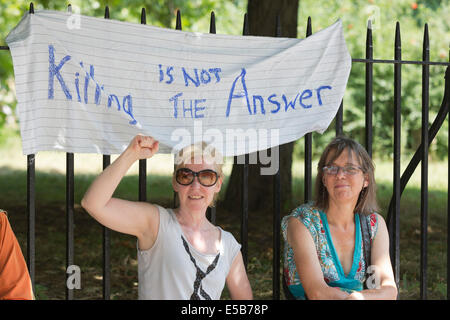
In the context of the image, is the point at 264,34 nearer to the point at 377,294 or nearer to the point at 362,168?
the point at 362,168

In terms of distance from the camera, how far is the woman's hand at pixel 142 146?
303 cm

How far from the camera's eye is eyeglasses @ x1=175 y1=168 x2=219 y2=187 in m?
3.10

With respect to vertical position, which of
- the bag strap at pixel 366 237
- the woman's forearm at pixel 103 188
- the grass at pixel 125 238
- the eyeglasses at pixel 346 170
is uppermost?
the eyeglasses at pixel 346 170

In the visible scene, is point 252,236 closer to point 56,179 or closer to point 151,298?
point 151,298

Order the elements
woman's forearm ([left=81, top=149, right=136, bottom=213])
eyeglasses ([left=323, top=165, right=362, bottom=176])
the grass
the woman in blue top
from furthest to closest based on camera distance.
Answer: the grass < eyeglasses ([left=323, top=165, right=362, bottom=176]) < the woman in blue top < woman's forearm ([left=81, top=149, right=136, bottom=213])

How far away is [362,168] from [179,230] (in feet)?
3.47

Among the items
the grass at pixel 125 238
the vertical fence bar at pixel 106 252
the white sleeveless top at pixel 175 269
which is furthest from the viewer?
the grass at pixel 125 238

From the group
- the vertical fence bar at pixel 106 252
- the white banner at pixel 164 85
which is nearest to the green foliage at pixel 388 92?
the white banner at pixel 164 85

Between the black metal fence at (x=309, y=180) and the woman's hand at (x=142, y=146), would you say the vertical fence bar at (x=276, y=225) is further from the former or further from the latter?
the woman's hand at (x=142, y=146)

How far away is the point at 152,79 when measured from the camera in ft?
11.6

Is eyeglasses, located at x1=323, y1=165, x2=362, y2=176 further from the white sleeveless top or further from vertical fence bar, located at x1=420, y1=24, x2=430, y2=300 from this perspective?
vertical fence bar, located at x1=420, y1=24, x2=430, y2=300

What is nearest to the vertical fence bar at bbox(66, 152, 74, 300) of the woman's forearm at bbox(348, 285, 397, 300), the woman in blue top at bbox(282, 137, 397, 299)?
the woman in blue top at bbox(282, 137, 397, 299)

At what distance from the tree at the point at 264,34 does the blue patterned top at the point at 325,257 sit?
339 centimetres

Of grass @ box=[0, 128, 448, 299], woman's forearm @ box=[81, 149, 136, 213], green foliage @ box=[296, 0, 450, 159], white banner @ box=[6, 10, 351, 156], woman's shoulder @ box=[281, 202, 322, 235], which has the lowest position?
grass @ box=[0, 128, 448, 299]
